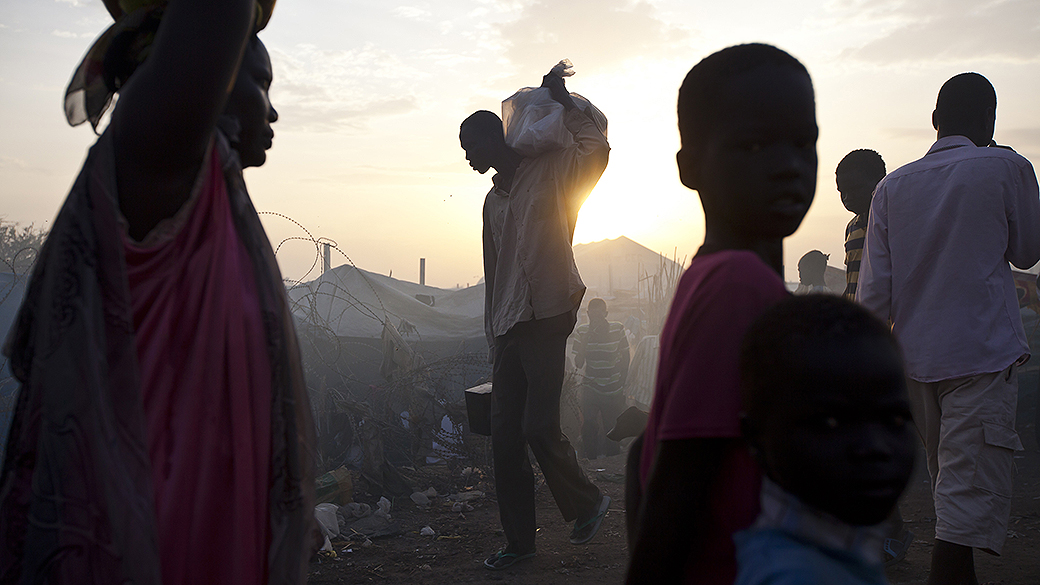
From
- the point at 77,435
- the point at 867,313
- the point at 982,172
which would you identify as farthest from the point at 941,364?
the point at 77,435

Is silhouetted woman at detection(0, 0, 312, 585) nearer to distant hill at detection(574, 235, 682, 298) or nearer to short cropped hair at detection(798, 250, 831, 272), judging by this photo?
short cropped hair at detection(798, 250, 831, 272)

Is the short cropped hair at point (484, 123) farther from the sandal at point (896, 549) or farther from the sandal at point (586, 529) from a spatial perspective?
the sandal at point (896, 549)

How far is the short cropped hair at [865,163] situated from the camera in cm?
467

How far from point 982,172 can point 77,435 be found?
3.48 metres

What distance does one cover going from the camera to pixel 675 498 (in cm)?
113

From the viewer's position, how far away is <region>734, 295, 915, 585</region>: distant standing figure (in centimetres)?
103

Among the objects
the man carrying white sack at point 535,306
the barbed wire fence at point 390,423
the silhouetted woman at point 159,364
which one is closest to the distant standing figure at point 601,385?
the barbed wire fence at point 390,423

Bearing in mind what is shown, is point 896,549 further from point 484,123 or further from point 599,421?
point 599,421

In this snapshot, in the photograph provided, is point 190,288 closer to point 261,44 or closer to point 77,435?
point 77,435

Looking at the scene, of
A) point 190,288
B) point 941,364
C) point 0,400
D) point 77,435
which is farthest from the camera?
point 0,400

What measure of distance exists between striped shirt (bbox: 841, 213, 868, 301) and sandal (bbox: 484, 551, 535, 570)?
8.50ft

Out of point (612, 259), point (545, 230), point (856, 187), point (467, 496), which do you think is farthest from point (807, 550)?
point (612, 259)

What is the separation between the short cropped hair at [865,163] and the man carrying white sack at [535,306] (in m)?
1.64

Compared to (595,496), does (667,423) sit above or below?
above
